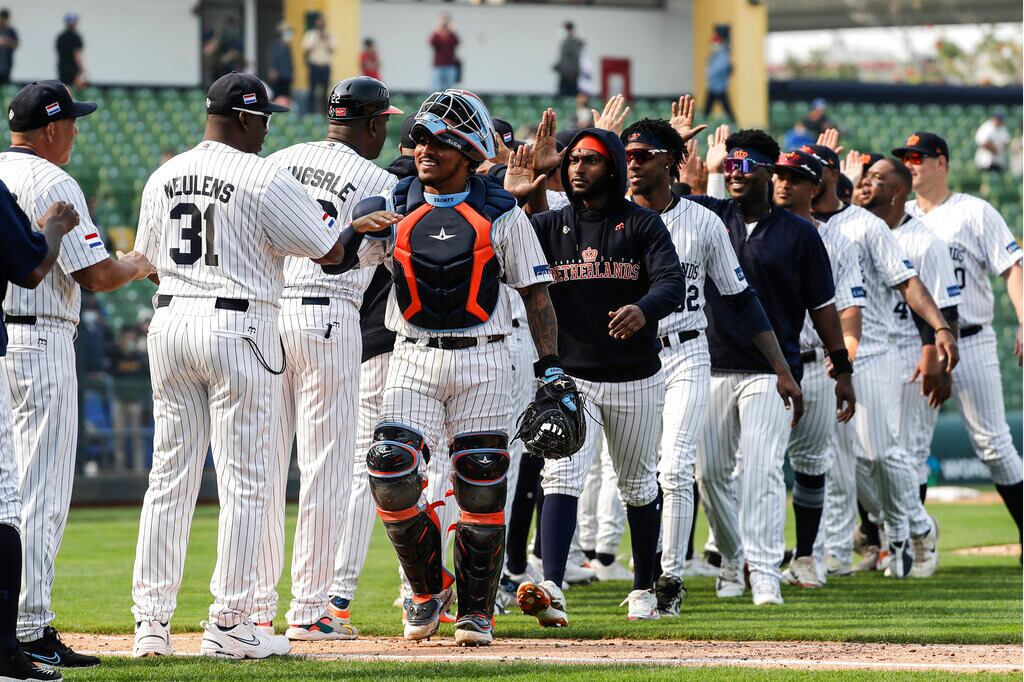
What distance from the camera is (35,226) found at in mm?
5379

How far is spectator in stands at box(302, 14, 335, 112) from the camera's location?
79.2 ft

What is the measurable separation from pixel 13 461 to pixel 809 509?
4798mm

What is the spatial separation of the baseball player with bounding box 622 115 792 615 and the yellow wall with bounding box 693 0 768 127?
68.3ft

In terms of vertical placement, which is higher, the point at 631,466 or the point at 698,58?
the point at 698,58

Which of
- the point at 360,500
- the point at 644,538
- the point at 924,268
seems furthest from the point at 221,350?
the point at 924,268

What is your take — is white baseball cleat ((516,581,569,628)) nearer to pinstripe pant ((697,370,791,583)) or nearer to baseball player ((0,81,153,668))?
pinstripe pant ((697,370,791,583))

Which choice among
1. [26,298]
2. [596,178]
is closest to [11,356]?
[26,298]

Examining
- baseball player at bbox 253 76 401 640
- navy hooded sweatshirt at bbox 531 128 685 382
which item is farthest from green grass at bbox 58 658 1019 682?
navy hooded sweatshirt at bbox 531 128 685 382

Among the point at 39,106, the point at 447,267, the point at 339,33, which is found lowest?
the point at 447,267

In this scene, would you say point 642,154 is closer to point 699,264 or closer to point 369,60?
point 699,264

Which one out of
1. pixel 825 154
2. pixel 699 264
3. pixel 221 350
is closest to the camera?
pixel 221 350

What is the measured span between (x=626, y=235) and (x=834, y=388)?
229 cm

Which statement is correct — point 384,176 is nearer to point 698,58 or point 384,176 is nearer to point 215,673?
point 215,673

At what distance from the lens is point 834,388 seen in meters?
8.38
